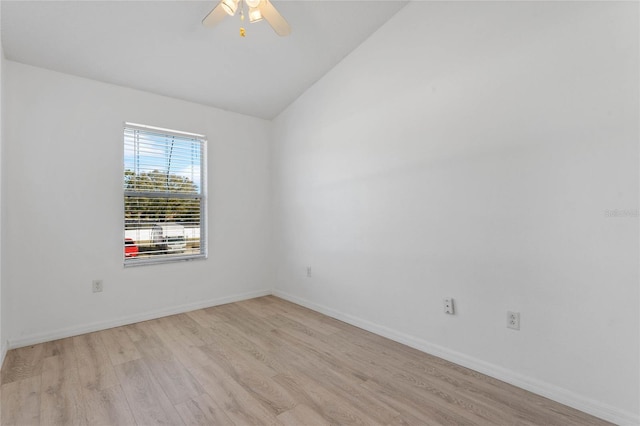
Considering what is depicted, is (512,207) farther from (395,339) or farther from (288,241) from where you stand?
(288,241)

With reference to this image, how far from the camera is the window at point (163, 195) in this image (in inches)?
129

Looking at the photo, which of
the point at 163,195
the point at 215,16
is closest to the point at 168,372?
the point at 163,195

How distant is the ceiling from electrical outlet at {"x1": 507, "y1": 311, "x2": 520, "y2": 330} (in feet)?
8.26

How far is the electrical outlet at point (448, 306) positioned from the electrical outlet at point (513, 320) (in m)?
0.39

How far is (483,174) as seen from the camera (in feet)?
7.33

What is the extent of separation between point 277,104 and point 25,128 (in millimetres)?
2377

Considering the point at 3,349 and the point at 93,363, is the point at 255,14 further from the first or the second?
the point at 3,349

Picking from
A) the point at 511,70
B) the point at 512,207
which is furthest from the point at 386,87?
the point at 512,207

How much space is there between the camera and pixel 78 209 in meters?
2.93

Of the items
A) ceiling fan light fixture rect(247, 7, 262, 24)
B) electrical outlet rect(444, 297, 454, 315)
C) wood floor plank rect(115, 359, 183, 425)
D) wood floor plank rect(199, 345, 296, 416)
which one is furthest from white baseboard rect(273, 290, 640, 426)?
ceiling fan light fixture rect(247, 7, 262, 24)

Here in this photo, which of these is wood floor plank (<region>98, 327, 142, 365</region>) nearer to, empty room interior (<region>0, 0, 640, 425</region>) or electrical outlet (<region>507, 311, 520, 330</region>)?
empty room interior (<region>0, 0, 640, 425</region>)

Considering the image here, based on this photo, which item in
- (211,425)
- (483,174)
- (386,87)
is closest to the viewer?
(211,425)

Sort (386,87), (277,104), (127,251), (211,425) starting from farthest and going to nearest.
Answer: (277,104) → (127,251) → (386,87) → (211,425)

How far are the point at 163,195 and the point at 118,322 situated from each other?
1318 millimetres
